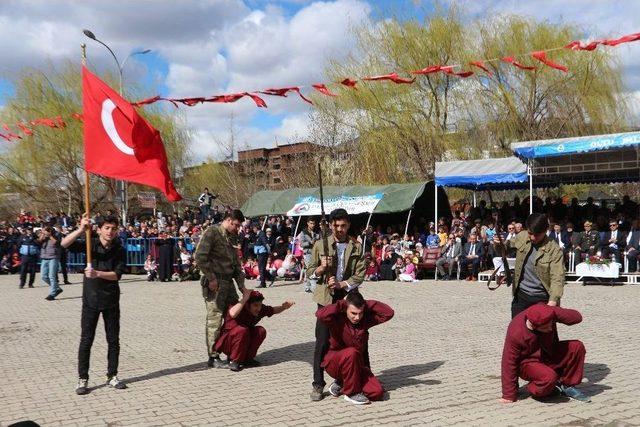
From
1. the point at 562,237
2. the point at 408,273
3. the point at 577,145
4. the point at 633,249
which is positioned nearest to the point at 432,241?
the point at 408,273

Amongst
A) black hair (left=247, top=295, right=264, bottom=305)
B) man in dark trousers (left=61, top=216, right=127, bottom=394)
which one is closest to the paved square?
man in dark trousers (left=61, top=216, right=127, bottom=394)

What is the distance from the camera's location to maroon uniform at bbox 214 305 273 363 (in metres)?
7.55

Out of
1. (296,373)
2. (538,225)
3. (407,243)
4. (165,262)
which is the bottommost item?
(296,373)

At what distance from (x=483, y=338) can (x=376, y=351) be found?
172 cm

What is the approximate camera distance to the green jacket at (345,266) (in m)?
6.45

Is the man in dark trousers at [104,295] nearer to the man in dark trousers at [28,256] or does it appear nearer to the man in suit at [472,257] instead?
the man in suit at [472,257]

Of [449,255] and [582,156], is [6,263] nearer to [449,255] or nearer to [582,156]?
[449,255]

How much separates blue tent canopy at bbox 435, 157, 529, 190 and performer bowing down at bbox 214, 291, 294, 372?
527 inches

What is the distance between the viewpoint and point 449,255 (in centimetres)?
1847

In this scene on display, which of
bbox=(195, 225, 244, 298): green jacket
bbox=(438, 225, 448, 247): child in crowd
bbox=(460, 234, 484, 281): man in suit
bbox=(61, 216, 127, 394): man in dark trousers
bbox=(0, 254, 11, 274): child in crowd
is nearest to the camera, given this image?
bbox=(61, 216, 127, 394): man in dark trousers

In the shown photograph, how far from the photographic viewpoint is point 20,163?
36.6 m

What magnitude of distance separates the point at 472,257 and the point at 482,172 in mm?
3311

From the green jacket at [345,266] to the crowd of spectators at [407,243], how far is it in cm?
998

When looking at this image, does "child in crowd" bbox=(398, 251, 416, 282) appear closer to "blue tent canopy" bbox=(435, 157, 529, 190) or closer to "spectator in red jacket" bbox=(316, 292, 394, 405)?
"blue tent canopy" bbox=(435, 157, 529, 190)
